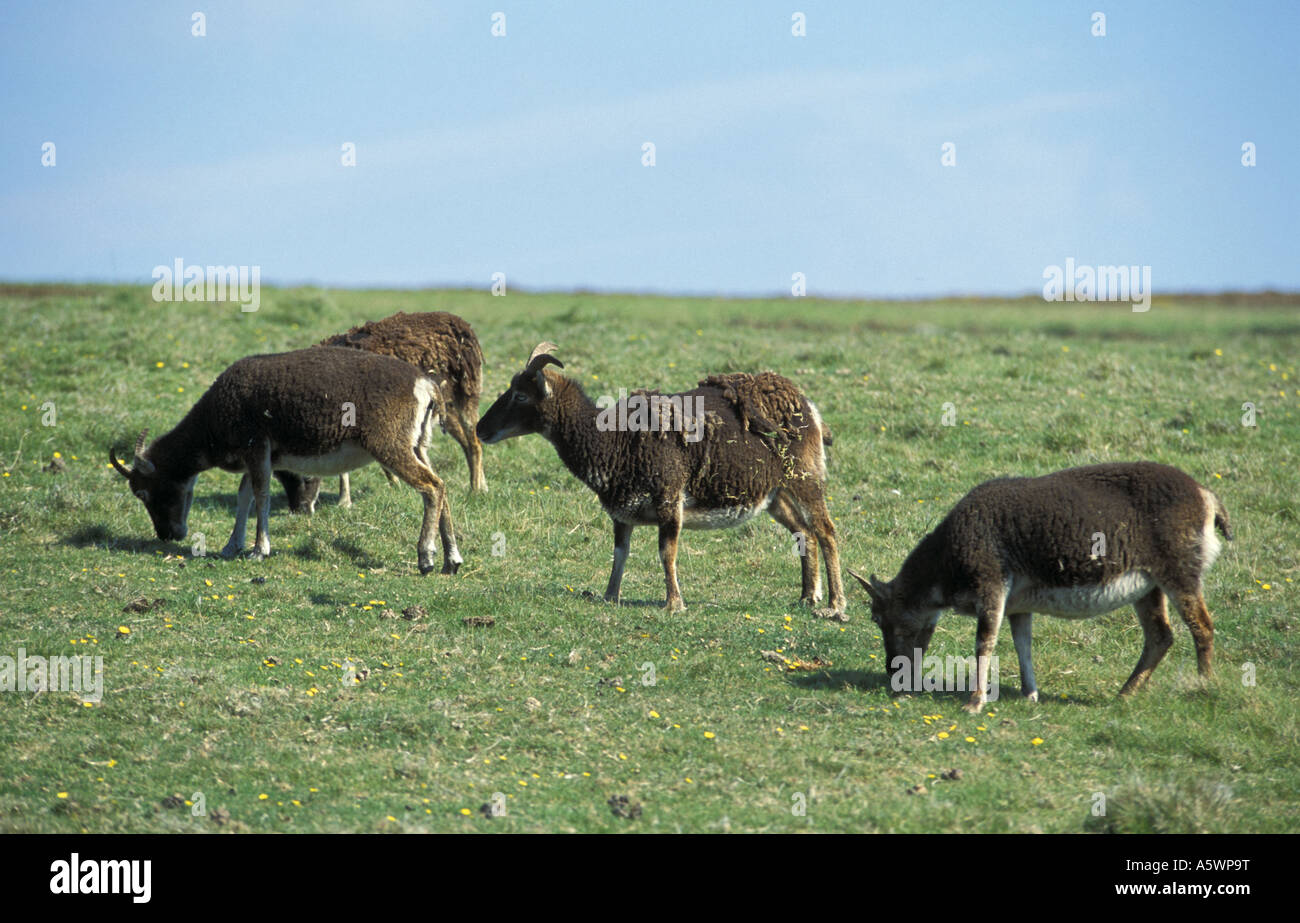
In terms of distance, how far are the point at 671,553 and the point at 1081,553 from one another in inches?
174

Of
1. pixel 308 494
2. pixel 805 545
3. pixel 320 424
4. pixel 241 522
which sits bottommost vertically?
pixel 805 545

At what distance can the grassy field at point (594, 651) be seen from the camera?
883cm

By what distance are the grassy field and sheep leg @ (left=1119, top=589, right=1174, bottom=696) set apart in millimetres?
224

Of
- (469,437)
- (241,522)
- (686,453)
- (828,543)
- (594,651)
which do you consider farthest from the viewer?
(469,437)

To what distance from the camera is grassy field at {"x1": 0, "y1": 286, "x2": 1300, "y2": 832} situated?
8828mm

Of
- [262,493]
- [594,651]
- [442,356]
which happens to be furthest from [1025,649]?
[442,356]

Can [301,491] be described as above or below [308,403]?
below

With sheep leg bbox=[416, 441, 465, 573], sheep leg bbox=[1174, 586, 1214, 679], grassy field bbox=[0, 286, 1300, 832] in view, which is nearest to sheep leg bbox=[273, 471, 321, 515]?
grassy field bbox=[0, 286, 1300, 832]

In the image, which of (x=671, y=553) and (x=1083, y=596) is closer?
(x=1083, y=596)

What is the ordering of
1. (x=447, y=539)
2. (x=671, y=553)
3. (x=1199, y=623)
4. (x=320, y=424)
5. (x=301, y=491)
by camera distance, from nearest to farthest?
(x=1199, y=623) → (x=671, y=553) → (x=320, y=424) → (x=447, y=539) → (x=301, y=491)

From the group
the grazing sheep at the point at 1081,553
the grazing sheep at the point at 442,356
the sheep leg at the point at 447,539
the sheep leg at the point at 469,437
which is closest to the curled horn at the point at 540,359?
the sheep leg at the point at 447,539

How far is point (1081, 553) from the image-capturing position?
10664mm

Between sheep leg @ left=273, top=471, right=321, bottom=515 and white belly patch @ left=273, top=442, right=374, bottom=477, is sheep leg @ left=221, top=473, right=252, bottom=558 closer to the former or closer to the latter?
white belly patch @ left=273, top=442, right=374, bottom=477

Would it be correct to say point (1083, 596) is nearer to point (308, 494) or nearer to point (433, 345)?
point (433, 345)
